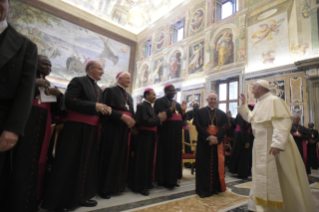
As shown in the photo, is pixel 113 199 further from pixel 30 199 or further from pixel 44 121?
pixel 44 121

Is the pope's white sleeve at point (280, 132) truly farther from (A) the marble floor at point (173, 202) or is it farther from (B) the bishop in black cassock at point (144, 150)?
(B) the bishop in black cassock at point (144, 150)

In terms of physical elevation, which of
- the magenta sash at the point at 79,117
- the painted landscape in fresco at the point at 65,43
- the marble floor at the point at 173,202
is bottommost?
the marble floor at the point at 173,202

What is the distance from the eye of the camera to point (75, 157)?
2.30 metres

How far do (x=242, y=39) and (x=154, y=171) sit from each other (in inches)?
321

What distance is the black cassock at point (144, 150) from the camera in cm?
314

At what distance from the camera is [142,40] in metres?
16.9

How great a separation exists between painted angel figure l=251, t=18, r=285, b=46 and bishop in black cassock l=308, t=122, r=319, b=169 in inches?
161

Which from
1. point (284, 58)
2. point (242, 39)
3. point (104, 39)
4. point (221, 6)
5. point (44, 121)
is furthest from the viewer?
point (104, 39)

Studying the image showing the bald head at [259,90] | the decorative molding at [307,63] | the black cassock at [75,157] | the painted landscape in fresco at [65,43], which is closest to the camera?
the black cassock at [75,157]

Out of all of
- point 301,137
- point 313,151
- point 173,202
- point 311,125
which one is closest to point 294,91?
point 311,125

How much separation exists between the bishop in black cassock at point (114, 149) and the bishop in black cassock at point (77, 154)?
1.30 ft

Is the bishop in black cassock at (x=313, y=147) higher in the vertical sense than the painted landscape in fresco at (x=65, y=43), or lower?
lower

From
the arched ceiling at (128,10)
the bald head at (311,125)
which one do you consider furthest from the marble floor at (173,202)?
the arched ceiling at (128,10)

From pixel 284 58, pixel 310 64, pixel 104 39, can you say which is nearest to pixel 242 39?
pixel 284 58
